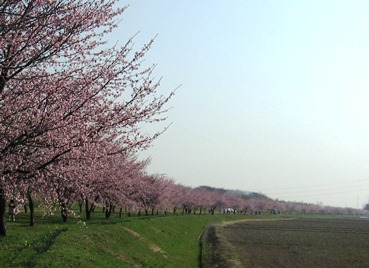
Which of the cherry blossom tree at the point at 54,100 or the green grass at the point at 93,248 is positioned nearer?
the cherry blossom tree at the point at 54,100

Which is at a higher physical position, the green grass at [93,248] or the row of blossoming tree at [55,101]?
the row of blossoming tree at [55,101]

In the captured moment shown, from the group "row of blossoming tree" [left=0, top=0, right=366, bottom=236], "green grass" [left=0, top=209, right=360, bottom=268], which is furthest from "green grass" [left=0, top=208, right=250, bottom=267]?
"row of blossoming tree" [left=0, top=0, right=366, bottom=236]

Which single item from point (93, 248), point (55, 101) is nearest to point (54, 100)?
point (55, 101)

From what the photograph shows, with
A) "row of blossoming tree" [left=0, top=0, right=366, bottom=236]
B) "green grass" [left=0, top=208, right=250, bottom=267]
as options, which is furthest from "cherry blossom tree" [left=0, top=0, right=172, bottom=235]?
"green grass" [left=0, top=208, right=250, bottom=267]

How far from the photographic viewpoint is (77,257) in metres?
18.6

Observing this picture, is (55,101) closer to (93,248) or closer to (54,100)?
(54,100)

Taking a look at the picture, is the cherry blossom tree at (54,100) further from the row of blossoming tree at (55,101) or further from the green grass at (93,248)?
the green grass at (93,248)

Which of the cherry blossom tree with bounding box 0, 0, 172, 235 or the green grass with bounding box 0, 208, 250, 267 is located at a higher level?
the cherry blossom tree with bounding box 0, 0, 172, 235

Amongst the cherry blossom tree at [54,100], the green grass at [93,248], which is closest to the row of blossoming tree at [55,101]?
the cherry blossom tree at [54,100]

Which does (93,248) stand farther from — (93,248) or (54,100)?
(54,100)

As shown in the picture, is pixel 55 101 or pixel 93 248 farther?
pixel 93 248

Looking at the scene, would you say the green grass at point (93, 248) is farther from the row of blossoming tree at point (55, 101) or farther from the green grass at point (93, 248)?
the row of blossoming tree at point (55, 101)

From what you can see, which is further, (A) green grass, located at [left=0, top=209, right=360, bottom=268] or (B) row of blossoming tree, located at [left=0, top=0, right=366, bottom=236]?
(A) green grass, located at [left=0, top=209, right=360, bottom=268]

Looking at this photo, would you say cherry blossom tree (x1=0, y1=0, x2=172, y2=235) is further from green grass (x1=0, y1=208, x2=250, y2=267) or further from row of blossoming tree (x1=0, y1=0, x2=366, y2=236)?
green grass (x1=0, y1=208, x2=250, y2=267)
